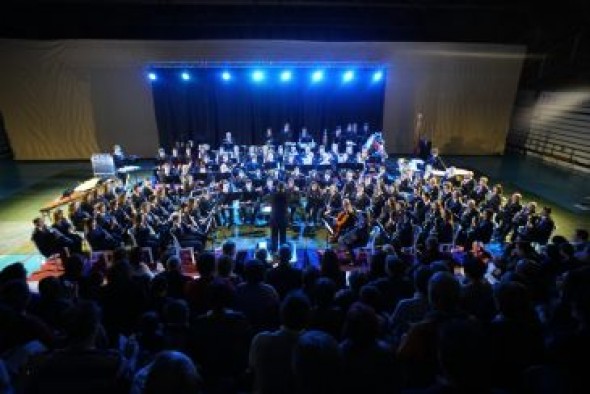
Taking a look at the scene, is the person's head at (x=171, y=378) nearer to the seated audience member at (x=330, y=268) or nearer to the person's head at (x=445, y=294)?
the person's head at (x=445, y=294)

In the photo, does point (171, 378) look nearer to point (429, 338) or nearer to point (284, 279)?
point (429, 338)

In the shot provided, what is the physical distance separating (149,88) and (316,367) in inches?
783

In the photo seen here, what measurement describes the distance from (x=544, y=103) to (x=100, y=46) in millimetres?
21573

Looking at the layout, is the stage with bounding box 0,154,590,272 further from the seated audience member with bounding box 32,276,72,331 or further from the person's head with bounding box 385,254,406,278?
the seated audience member with bounding box 32,276,72,331

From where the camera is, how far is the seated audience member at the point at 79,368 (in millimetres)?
2455

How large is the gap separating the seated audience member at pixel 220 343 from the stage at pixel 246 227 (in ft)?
23.8

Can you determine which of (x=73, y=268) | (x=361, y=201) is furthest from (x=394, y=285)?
(x=361, y=201)

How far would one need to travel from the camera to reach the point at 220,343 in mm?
3238

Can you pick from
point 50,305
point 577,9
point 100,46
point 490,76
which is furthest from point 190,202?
point 577,9

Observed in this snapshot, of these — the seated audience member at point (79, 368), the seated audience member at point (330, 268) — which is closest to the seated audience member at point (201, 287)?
the seated audience member at point (330, 268)

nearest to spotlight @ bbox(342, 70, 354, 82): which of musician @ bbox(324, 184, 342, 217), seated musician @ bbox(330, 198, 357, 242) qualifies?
musician @ bbox(324, 184, 342, 217)

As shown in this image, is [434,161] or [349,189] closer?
[349,189]

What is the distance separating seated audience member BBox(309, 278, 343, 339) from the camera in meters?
3.59

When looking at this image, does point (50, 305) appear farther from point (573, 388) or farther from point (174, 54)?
point (174, 54)
